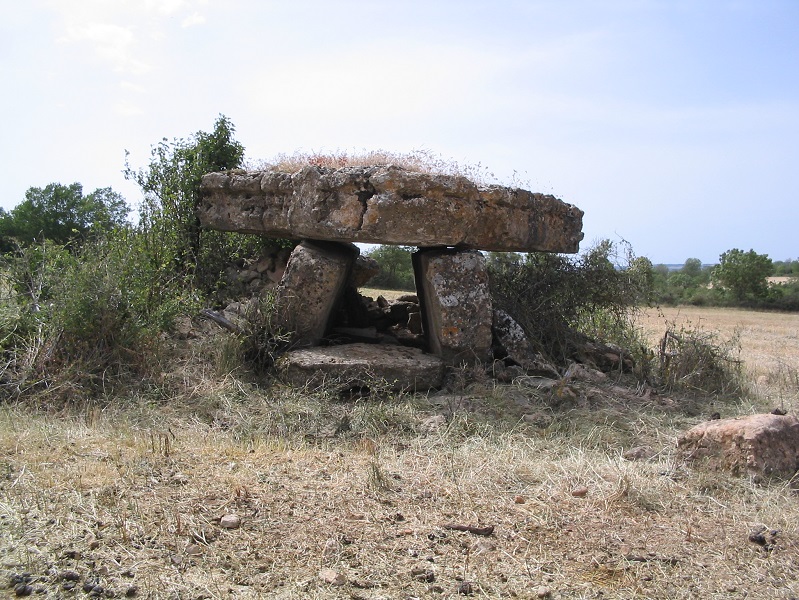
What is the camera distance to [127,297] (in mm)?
5496

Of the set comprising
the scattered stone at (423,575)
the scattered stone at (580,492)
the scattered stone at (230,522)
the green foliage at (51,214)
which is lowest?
the scattered stone at (423,575)

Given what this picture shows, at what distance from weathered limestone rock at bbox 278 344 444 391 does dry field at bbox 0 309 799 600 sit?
241mm

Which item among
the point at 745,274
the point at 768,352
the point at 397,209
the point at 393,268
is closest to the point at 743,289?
the point at 745,274

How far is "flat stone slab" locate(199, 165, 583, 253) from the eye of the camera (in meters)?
5.62

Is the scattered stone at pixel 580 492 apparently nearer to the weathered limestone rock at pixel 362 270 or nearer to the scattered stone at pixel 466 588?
the scattered stone at pixel 466 588

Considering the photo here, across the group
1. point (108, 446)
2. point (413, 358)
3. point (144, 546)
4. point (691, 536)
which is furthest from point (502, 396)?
point (144, 546)

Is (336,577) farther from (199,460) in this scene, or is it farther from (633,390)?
(633,390)

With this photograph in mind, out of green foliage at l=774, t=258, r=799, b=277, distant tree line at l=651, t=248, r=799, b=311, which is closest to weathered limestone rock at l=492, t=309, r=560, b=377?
distant tree line at l=651, t=248, r=799, b=311

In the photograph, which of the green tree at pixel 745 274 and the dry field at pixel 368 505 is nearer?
the dry field at pixel 368 505

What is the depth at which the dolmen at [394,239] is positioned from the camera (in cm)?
560

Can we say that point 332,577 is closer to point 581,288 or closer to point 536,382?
point 536,382

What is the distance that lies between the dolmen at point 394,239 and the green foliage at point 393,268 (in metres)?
10.5

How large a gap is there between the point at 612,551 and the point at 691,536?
429 mm

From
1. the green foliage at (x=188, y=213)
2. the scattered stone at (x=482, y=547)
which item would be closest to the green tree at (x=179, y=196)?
the green foliage at (x=188, y=213)
